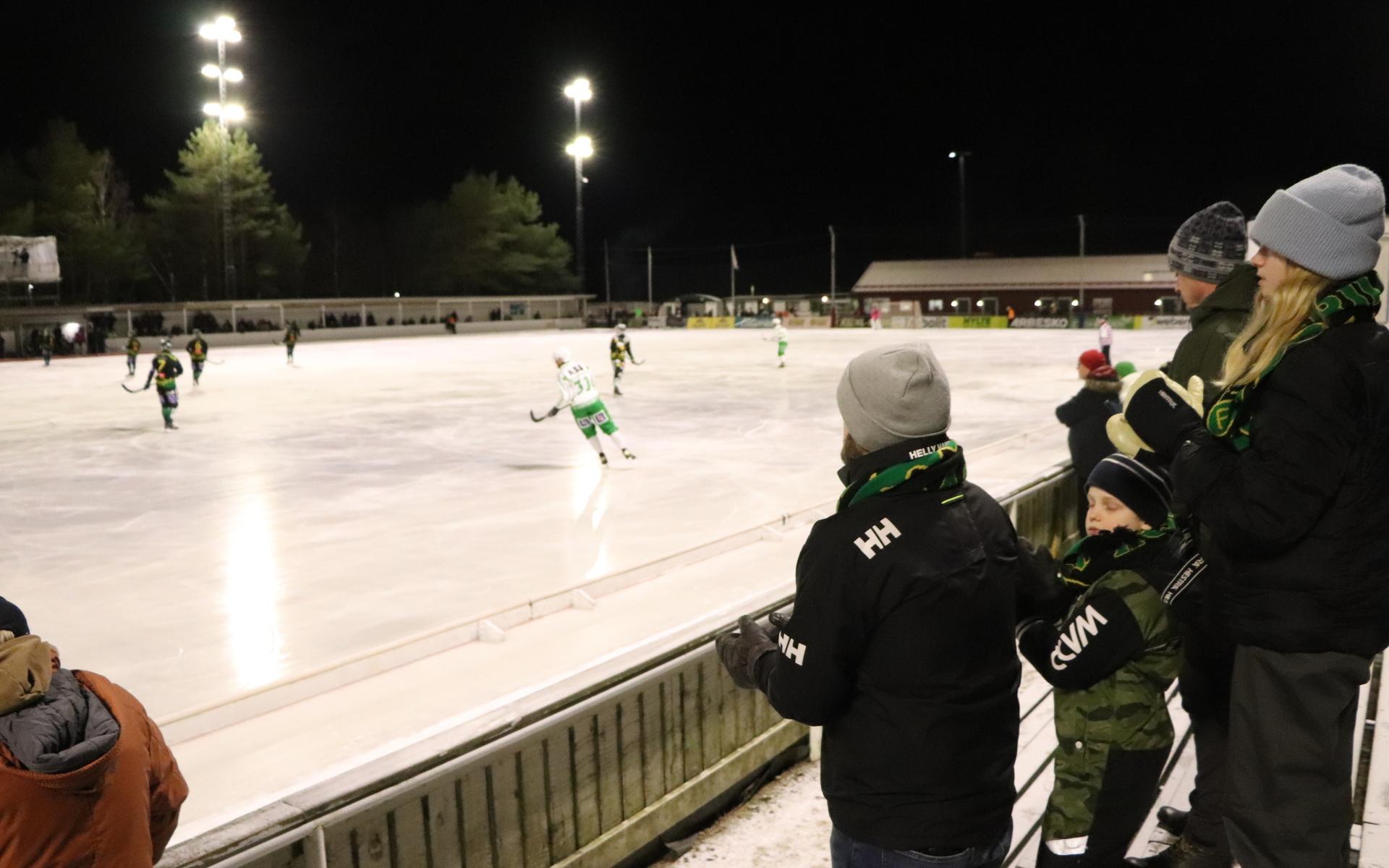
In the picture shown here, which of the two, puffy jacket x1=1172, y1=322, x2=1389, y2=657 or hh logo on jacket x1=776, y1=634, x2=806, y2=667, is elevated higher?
puffy jacket x1=1172, y1=322, x2=1389, y2=657

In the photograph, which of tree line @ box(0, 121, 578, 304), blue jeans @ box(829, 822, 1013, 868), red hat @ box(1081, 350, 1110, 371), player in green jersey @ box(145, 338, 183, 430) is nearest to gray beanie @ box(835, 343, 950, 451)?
blue jeans @ box(829, 822, 1013, 868)

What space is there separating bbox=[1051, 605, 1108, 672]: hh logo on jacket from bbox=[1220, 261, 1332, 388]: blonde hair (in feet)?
2.19

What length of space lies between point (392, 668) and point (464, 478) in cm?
547

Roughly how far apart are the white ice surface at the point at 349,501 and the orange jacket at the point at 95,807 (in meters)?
1.58

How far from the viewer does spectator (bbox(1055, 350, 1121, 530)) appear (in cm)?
545

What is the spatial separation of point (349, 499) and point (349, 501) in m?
0.10

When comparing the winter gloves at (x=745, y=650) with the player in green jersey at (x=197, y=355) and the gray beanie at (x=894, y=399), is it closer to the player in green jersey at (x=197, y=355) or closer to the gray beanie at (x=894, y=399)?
the gray beanie at (x=894, y=399)

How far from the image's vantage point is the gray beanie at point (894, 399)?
5.76 ft

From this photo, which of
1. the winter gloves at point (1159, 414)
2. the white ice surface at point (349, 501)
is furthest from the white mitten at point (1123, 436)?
the white ice surface at point (349, 501)

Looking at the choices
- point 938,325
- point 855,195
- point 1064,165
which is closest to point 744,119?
point 855,195

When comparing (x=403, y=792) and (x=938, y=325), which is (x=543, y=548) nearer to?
(x=403, y=792)

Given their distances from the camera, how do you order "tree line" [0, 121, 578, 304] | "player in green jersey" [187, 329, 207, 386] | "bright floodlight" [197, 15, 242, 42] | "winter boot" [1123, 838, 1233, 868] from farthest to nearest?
"tree line" [0, 121, 578, 304] < "bright floodlight" [197, 15, 242, 42] < "player in green jersey" [187, 329, 207, 386] < "winter boot" [1123, 838, 1233, 868]

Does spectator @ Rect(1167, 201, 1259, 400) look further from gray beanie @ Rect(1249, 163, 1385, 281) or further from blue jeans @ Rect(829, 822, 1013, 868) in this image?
blue jeans @ Rect(829, 822, 1013, 868)

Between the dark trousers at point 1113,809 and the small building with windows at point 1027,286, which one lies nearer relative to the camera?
the dark trousers at point 1113,809
